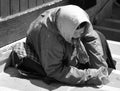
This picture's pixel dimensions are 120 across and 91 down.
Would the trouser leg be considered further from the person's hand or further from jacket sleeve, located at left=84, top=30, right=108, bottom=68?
the person's hand

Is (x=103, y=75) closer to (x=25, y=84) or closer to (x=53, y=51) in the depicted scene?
(x=53, y=51)

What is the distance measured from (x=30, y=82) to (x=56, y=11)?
89cm

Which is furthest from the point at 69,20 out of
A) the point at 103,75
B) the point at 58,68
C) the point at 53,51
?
the point at 103,75

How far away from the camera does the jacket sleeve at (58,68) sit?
3.80 meters

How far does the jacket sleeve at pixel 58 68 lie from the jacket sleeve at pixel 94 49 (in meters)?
0.31

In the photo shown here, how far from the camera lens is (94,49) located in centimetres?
423

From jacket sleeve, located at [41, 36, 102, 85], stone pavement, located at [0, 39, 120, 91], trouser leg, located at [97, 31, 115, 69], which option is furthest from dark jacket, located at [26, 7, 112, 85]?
trouser leg, located at [97, 31, 115, 69]

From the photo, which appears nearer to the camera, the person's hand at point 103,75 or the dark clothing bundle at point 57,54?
the dark clothing bundle at point 57,54

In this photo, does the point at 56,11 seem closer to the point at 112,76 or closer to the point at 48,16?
the point at 48,16

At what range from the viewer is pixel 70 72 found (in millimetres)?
3850

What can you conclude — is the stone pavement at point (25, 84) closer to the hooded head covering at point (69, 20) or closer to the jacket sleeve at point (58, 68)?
the jacket sleeve at point (58, 68)

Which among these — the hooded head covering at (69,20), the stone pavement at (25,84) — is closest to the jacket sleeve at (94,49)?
the stone pavement at (25,84)

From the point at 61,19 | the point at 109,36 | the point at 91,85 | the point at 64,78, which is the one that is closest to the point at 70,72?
the point at 64,78

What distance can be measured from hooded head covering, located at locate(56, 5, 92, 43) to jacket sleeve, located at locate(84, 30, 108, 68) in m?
0.47
